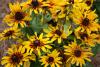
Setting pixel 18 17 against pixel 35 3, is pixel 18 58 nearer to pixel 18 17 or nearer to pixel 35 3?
pixel 18 17

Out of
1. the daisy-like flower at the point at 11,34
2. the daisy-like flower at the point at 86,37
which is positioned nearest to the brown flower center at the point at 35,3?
the daisy-like flower at the point at 11,34

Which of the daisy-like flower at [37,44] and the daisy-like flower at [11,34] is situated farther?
the daisy-like flower at [11,34]

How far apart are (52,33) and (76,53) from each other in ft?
0.73

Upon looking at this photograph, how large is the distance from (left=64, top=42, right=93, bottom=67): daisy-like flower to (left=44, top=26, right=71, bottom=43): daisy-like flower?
0.24 feet

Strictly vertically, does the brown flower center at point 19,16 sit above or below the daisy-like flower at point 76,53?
above

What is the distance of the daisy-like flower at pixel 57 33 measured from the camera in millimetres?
2137

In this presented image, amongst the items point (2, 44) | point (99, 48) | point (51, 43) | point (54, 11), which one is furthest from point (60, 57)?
point (2, 44)

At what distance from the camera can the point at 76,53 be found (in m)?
2.10

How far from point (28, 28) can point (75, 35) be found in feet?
1.15

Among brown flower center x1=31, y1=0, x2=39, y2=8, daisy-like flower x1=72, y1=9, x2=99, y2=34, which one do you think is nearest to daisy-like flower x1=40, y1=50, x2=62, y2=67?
daisy-like flower x1=72, y1=9, x2=99, y2=34

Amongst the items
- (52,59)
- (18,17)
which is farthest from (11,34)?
(52,59)

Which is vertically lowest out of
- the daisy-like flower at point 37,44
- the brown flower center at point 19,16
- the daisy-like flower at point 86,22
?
the daisy-like flower at point 37,44

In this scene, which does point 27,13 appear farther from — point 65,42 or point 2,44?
point 2,44

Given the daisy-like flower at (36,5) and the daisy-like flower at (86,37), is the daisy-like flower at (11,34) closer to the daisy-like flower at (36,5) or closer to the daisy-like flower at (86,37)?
the daisy-like flower at (36,5)
